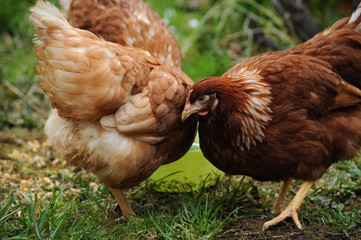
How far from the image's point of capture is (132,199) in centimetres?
329

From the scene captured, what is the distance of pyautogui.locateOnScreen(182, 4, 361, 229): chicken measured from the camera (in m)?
2.69

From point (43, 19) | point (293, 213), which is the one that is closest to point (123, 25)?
point (43, 19)

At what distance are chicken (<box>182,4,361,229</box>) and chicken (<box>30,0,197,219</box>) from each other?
0.21 m

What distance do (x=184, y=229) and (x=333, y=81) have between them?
135cm

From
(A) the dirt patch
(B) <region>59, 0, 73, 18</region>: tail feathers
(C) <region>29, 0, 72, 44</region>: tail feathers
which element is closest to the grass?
(A) the dirt patch

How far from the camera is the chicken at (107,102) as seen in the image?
2.42 m

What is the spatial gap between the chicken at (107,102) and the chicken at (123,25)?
0.80 meters

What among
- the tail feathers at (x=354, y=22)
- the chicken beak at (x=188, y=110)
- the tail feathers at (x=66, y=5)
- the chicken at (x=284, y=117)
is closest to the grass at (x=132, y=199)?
the chicken at (x=284, y=117)

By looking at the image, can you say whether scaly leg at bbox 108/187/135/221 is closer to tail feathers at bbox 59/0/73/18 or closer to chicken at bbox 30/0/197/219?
chicken at bbox 30/0/197/219

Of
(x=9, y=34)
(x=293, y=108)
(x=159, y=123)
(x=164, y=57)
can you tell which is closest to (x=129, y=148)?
(x=159, y=123)

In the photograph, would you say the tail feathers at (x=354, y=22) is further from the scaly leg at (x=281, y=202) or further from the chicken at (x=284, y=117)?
the scaly leg at (x=281, y=202)

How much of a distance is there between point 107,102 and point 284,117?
1.12 m

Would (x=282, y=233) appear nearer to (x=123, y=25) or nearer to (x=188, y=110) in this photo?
(x=188, y=110)

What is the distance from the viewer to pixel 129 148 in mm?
2637
